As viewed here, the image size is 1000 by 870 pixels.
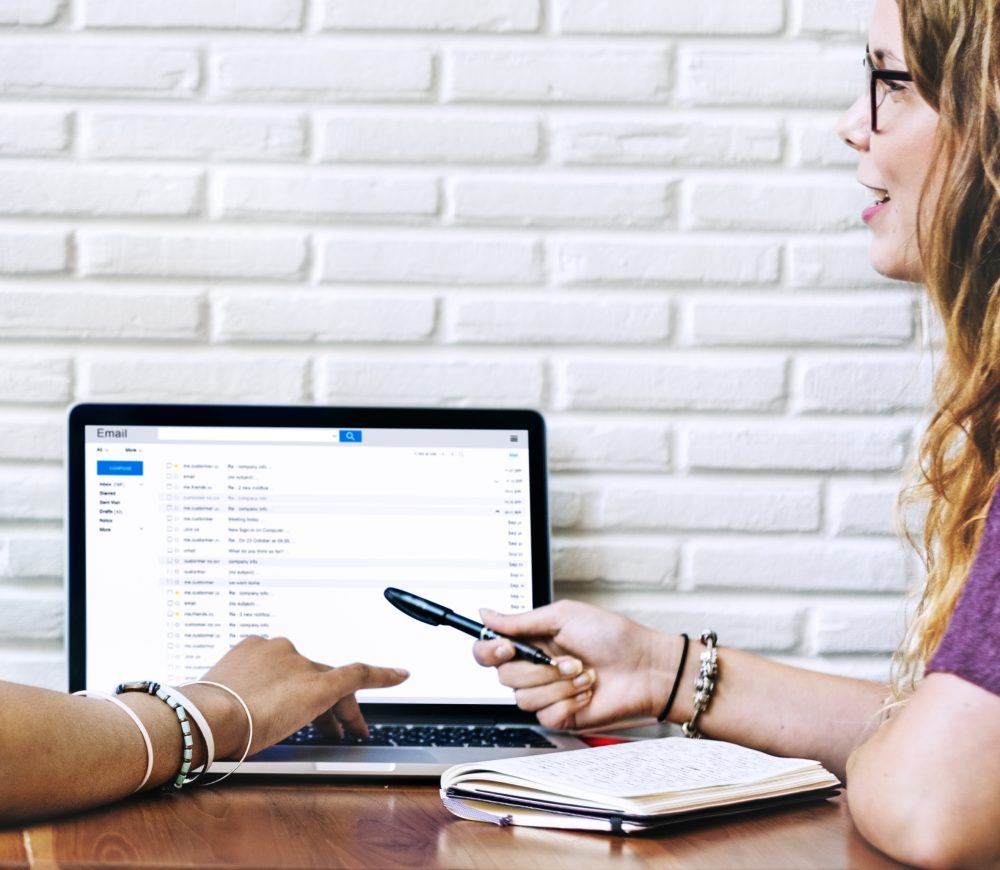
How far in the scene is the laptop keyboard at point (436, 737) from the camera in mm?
1117

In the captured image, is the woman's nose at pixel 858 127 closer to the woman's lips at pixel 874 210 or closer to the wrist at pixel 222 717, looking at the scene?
the woman's lips at pixel 874 210

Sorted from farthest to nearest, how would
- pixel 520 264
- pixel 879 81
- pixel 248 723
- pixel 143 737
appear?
pixel 520 264 → pixel 879 81 → pixel 248 723 → pixel 143 737

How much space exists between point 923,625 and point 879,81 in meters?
0.54

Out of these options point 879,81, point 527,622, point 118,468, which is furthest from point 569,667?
point 879,81

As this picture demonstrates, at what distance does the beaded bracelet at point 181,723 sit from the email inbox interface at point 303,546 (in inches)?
13.0

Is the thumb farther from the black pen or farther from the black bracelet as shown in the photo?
the black bracelet

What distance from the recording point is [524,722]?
1.25 meters

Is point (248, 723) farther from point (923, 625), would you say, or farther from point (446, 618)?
point (923, 625)

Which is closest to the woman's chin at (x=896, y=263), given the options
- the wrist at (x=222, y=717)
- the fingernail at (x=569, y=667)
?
the fingernail at (x=569, y=667)

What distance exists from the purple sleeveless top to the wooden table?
153 millimetres

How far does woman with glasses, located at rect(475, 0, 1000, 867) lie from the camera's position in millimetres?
715

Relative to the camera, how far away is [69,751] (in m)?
0.79

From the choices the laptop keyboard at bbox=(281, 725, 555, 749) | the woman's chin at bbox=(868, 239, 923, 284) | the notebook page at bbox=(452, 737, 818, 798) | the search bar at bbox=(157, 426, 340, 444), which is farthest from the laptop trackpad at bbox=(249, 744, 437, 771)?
the woman's chin at bbox=(868, 239, 923, 284)

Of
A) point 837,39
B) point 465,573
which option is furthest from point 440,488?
point 837,39
